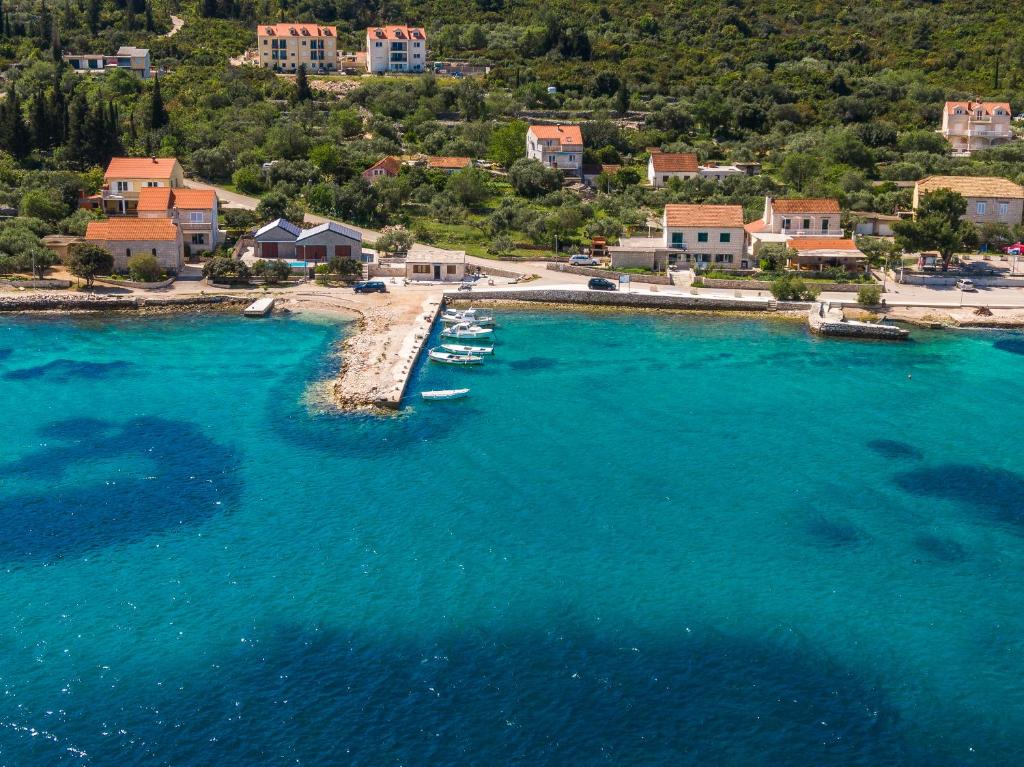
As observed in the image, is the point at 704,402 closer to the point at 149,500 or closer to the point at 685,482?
the point at 685,482

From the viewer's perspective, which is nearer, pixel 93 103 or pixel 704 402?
pixel 704 402

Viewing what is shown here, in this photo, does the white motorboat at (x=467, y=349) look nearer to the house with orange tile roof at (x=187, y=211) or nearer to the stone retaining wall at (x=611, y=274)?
the stone retaining wall at (x=611, y=274)

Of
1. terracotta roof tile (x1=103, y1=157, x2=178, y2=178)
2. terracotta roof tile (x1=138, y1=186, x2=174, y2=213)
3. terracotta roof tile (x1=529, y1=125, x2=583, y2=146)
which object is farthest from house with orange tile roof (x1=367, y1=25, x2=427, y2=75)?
terracotta roof tile (x1=138, y1=186, x2=174, y2=213)

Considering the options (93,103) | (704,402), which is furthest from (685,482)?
(93,103)

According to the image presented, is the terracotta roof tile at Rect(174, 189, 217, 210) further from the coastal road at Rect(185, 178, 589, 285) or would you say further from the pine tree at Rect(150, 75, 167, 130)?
the pine tree at Rect(150, 75, 167, 130)

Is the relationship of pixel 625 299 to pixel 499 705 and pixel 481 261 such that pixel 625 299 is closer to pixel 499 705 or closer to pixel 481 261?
pixel 481 261

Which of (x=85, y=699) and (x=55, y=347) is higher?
(x=55, y=347)
